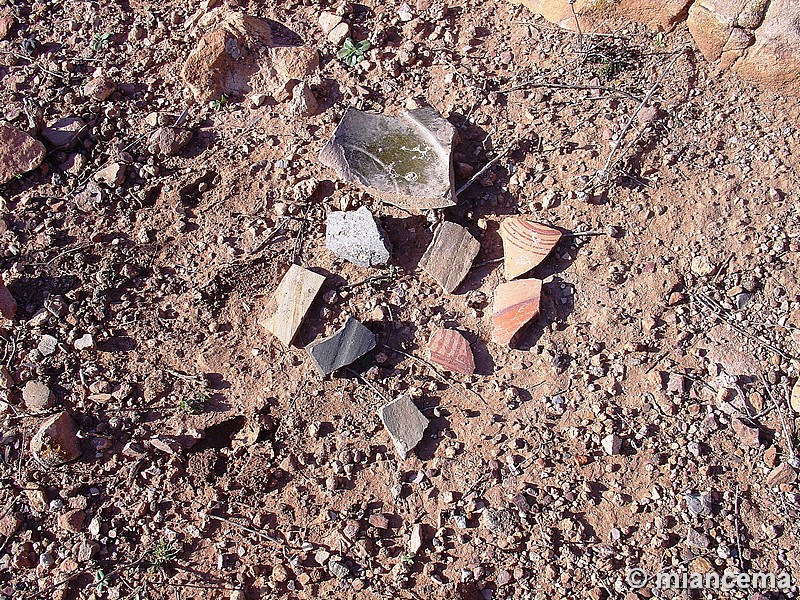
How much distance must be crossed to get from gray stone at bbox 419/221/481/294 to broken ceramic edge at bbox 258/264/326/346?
1.45ft

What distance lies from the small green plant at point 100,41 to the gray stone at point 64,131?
0.43 meters

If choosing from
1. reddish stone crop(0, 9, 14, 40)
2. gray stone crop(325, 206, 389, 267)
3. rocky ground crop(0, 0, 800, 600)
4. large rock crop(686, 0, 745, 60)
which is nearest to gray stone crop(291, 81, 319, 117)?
rocky ground crop(0, 0, 800, 600)

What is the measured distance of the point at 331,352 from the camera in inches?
97.3

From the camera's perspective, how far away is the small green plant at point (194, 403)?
2463 mm

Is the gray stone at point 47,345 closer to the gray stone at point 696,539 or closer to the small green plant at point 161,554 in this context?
the small green plant at point 161,554

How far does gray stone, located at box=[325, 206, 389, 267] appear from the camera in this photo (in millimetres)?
2598

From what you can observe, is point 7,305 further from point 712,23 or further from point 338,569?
point 712,23

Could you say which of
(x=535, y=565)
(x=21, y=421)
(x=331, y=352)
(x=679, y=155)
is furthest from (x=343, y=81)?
(x=535, y=565)

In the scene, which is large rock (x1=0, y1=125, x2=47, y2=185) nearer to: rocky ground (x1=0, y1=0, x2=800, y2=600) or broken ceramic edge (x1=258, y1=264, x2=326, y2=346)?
rocky ground (x1=0, y1=0, x2=800, y2=600)

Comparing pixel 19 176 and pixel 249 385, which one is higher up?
pixel 19 176

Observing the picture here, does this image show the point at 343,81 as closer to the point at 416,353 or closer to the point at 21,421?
the point at 416,353

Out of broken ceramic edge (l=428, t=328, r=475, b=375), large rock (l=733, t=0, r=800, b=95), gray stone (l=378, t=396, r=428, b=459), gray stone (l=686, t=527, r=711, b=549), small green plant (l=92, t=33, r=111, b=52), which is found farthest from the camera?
small green plant (l=92, t=33, r=111, b=52)

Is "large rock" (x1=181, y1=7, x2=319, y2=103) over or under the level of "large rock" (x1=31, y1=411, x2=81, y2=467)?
over

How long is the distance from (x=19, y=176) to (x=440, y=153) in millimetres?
1850
